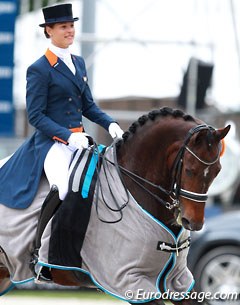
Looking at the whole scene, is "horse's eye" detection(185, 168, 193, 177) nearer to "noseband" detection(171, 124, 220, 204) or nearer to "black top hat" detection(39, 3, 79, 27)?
"noseband" detection(171, 124, 220, 204)

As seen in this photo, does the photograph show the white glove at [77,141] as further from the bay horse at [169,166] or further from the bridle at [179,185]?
the bridle at [179,185]

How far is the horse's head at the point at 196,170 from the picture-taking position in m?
6.82

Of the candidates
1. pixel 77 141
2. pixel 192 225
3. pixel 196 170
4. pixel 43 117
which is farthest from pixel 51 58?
pixel 192 225

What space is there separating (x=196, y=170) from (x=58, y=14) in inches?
65.5

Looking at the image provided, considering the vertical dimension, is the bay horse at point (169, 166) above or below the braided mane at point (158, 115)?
below

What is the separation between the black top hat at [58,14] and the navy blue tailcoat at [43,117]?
262mm

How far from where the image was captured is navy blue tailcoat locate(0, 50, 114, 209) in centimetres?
748

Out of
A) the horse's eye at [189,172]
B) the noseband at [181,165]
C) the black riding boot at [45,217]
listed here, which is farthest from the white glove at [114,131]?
the horse's eye at [189,172]

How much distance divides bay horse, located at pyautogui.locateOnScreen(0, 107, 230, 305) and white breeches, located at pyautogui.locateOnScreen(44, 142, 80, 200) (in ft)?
1.23

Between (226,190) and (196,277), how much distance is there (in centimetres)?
346

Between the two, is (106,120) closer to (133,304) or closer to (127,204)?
(127,204)

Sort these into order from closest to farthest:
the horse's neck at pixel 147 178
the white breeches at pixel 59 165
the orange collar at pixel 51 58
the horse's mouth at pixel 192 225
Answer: the horse's mouth at pixel 192 225 < the horse's neck at pixel 147 178 < the white breeches at pixel 59 165 < the orange collar at pixel 51 58

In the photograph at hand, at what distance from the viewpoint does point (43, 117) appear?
24.5 ft

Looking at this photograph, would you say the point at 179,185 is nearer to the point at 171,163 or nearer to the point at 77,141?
the point at 171,163
